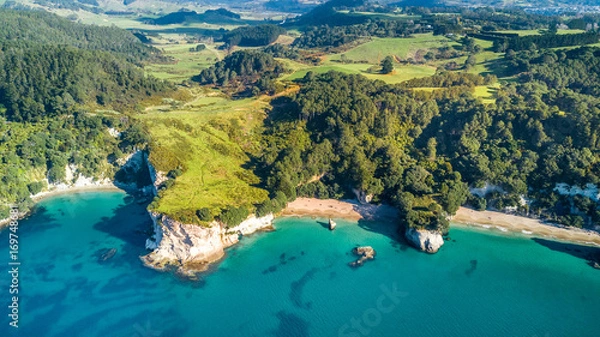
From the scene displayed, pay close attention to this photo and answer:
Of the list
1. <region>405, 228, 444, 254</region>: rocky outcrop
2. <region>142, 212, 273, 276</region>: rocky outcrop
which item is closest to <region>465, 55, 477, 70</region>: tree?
<region>405, 228, 444, 254</region>: rocky outcrop

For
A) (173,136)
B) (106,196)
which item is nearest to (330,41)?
(173,136)

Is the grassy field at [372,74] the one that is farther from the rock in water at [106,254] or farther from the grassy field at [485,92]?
the rock in water at [106,254]

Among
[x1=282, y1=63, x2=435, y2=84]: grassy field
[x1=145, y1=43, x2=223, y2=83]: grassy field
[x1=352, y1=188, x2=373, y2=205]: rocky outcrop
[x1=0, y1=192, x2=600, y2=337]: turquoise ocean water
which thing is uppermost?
[x1=282, y1=63, x2=435, y2=84]: grassy field

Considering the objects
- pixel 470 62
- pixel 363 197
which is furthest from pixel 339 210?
pixel 470 62

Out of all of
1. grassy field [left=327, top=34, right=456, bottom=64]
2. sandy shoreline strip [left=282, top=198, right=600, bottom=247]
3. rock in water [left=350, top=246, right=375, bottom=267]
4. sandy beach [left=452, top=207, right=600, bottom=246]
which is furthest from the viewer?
grassy field [left=327, top=34, right=456, bottom=64]

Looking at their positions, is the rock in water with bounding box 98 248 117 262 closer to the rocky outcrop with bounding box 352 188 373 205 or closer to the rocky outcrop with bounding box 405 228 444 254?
the rocky outcrop with bounding box 352 188 373 205

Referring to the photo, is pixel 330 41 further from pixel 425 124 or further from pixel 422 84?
pixel 425 124
